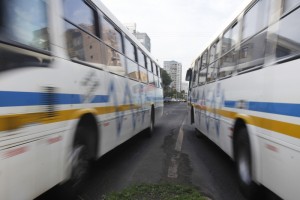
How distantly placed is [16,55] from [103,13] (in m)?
3.52

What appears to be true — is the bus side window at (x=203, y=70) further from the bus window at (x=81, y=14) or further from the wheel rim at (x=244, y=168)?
Answer: the bus window at (x=81, y=14)

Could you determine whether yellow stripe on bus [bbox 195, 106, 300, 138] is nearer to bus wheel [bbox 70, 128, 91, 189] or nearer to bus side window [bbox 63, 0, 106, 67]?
bus wheel [bbox 70, 128, 91, 189]

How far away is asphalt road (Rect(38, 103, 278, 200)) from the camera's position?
5.78m

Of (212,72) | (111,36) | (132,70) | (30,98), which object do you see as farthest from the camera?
(132,70)

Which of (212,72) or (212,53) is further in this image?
(212,53)

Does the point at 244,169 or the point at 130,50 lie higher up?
the point at 130,50

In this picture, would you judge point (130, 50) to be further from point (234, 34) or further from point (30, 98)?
point (30, 98)

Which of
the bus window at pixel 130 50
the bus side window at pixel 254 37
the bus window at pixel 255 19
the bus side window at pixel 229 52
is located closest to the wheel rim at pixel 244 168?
the bus side window at pixel 254 37

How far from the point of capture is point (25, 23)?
146 inches

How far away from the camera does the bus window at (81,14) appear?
4.87 metres

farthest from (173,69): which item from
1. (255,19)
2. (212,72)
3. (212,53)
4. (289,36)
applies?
(289,36)

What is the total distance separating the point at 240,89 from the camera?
576cm

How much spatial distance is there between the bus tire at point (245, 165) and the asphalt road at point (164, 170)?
0.21 meters

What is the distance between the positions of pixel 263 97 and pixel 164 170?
123 inches
